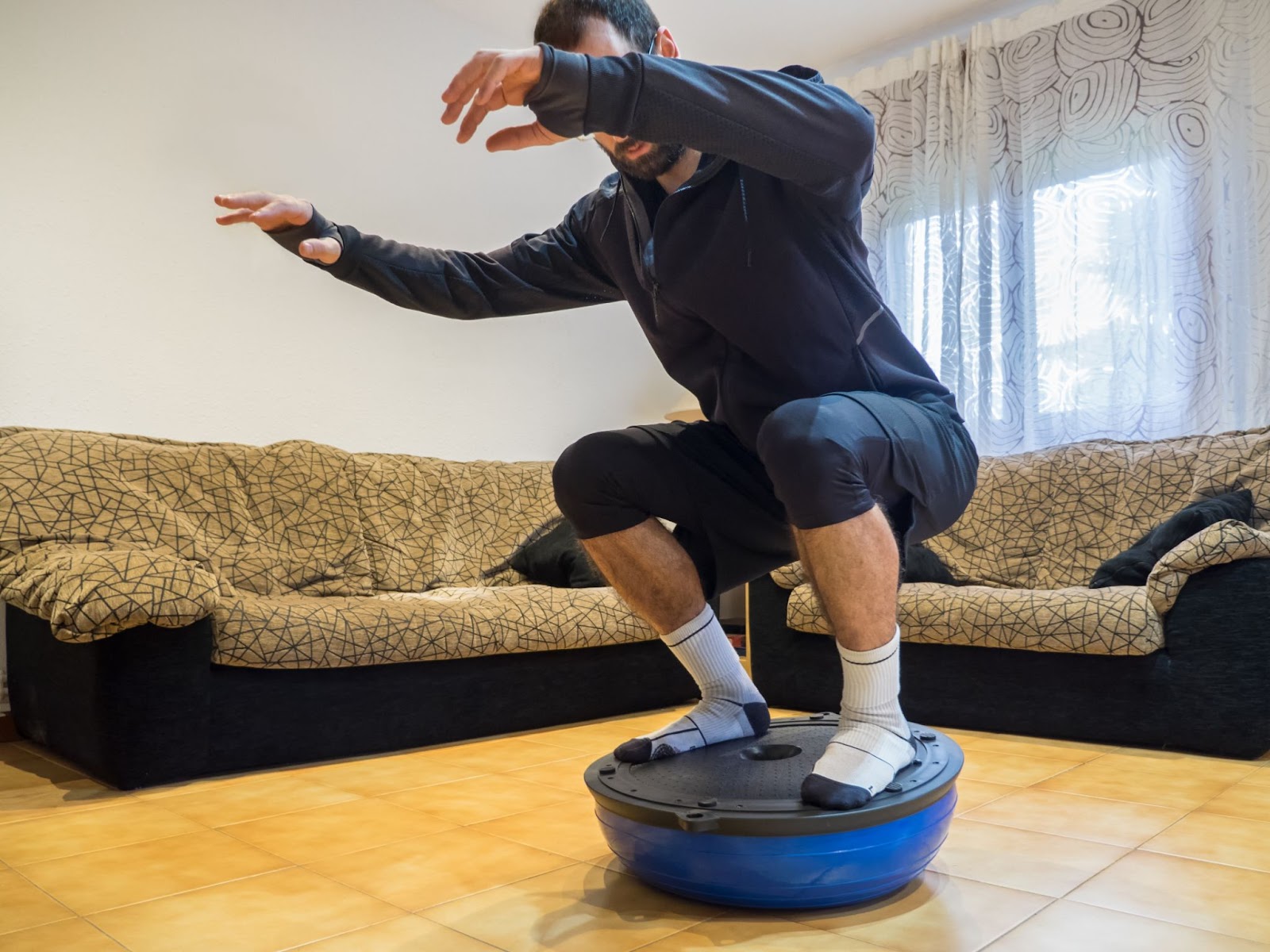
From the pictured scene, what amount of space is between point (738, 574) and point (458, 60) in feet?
10.6

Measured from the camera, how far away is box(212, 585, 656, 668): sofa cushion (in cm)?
225

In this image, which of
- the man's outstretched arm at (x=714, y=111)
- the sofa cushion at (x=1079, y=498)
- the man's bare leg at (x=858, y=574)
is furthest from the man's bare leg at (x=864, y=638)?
the sofa cushion at (x=1079, y=498)

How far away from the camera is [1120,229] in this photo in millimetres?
3691

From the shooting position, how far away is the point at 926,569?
3137 mm

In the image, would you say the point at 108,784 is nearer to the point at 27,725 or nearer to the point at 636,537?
the point at 27,725

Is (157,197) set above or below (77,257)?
above

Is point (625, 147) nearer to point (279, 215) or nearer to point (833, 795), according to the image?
point (279, 215)

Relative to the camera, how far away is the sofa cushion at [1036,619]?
2.38 meters

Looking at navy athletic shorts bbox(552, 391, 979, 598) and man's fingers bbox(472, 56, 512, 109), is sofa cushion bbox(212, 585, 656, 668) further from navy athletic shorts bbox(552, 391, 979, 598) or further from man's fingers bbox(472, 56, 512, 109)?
man's fingers bbox(472, 56, 512, 109)

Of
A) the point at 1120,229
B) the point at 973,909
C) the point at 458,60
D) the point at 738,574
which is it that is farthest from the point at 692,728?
the point at 458,60

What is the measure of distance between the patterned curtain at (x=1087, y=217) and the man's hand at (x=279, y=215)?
3.14m

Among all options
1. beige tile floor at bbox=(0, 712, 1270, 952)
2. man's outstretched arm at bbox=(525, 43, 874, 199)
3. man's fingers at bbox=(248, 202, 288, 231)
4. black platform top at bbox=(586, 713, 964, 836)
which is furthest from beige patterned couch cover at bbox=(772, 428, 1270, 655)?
man's fingers at bbox=(248, 202, 288, 231)

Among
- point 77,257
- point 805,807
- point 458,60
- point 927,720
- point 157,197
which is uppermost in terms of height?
point 458,60

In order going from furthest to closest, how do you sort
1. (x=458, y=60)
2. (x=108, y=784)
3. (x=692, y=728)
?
(x=458, y=60), (x=108, y=784), (x=692, y=728)
